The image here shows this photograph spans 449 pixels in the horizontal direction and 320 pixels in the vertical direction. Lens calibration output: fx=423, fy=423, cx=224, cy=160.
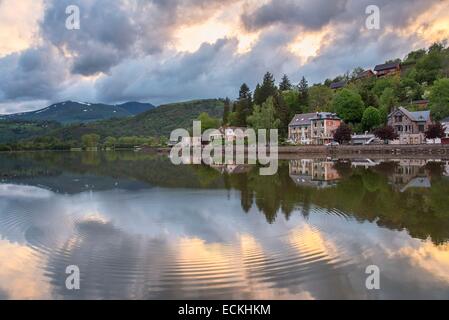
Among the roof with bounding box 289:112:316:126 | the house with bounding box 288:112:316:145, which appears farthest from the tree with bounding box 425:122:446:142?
the roof with bounding box 289:112:316:126

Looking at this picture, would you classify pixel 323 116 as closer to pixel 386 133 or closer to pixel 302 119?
pixel 302 119

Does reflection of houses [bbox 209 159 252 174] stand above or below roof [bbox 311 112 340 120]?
below

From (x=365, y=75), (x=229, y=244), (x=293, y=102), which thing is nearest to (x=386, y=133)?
(x=293, y=102)

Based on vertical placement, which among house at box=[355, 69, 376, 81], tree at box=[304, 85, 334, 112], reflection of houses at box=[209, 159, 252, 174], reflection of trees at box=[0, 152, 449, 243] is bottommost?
reflection of trees at box=[0, 152, 449, 243]

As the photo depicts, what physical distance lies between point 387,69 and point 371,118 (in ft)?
193

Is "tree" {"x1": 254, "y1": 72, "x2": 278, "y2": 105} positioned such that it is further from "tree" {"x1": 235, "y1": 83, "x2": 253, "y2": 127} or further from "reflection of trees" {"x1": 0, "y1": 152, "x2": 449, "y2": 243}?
"reflection of trees" {"x1": 0, "y1": 152, "x2": 449, "y2": 243}

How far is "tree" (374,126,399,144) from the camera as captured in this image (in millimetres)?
81000

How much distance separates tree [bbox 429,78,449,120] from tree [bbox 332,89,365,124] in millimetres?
15208

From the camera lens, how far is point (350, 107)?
3814 inches

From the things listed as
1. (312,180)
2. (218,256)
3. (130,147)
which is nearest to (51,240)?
(218,256)

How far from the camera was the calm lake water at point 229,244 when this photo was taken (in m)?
10.4

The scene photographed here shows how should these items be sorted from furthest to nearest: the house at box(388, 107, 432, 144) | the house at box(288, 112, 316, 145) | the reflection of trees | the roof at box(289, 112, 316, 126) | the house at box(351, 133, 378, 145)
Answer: the roof at box(289, 112, 316, 126)
the house at box(288, 112, 316, 145)
the house at box(351, 133, 378, 145)
the house at box(388, 107, 432, 144)
the reflection of trees

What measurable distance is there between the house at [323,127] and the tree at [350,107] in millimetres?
2012
